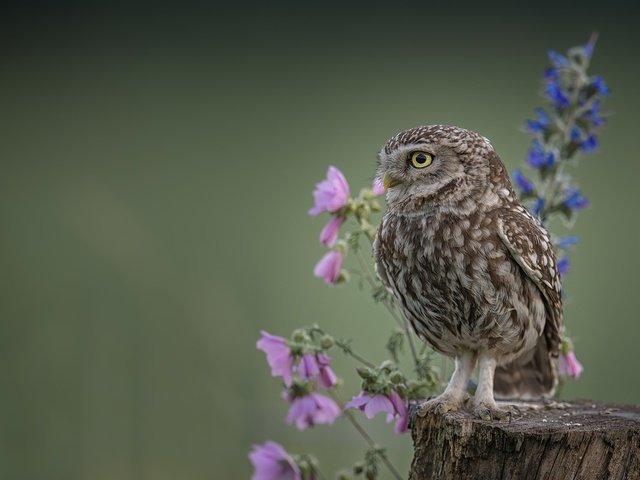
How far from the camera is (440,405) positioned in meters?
2.59

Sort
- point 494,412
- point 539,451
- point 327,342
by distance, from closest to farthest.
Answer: point 539,451
point 494,412
point 327,342

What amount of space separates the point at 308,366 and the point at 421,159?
0.58 m

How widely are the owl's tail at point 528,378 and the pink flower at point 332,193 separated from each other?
0.67 meters

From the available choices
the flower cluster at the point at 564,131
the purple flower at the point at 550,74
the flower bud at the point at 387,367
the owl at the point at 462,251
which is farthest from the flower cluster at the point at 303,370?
the purple flower at the point at 550,74

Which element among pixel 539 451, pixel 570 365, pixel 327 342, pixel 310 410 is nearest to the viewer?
pixel 539 451

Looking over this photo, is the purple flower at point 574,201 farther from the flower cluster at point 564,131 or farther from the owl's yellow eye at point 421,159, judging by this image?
the owl's yellow eye at point 421,159

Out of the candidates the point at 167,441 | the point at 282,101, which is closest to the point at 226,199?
the point at 282,101

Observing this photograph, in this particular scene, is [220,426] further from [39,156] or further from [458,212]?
[39,156]

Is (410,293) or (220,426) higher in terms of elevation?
(410,293)

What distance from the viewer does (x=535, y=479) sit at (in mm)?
2348

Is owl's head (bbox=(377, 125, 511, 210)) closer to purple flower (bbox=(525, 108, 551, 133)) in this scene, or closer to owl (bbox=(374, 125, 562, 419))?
owl (bbox=(374, 125, 562, 419))

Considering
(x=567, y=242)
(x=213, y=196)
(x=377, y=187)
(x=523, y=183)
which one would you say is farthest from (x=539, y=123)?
(x=213, y=196)

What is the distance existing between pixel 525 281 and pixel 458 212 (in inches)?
9.6

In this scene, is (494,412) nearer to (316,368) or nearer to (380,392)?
(380,392)
